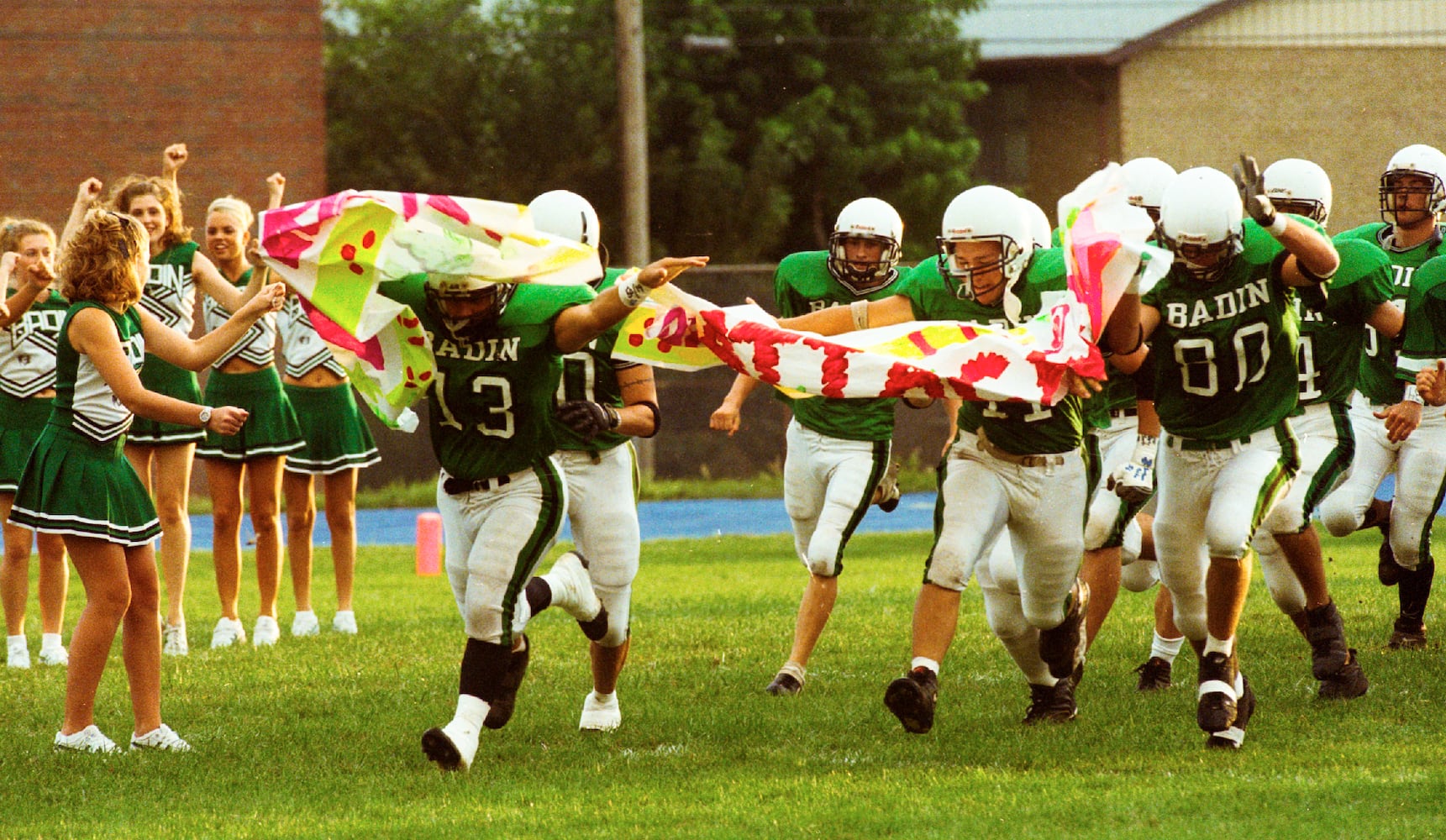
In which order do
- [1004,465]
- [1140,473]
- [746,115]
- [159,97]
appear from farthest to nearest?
[746,115] < [159,97] < [1140,473] < [1004,465]

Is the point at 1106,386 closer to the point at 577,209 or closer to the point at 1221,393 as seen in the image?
the point at 1221,393

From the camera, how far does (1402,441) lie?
25.2 ft

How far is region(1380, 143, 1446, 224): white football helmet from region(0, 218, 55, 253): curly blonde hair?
5906mm

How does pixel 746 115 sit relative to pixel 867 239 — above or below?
above

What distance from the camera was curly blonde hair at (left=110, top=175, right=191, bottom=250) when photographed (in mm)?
8281

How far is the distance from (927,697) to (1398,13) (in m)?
26.2

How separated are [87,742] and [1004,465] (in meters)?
3.39

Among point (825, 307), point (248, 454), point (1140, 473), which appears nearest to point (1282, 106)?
point (825, 307)

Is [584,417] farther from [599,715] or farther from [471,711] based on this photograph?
[599,715]

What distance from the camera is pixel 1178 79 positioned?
3088cm

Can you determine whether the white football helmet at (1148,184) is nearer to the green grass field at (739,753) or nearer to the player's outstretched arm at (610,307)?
the green grass field at (739,753)

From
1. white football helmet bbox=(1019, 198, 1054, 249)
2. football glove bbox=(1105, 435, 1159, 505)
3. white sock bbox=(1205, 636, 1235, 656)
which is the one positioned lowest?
white sock bbox=(1205, 636, 1235, 656)

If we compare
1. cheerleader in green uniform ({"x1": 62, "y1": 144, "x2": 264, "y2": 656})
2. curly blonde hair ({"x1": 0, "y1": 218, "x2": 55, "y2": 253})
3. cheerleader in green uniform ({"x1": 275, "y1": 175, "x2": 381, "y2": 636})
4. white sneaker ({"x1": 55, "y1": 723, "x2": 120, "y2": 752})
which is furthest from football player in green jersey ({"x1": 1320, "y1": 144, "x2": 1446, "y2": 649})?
curly blonde hair ({"x1": 0, "y1": 218, "x2": 55, "y2": 253})

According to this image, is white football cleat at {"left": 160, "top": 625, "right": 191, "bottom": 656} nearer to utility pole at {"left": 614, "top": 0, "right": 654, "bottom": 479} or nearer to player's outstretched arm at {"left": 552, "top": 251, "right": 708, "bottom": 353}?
player's outstretched arm at {"left": 552, "top": 251, "right": 708, "bottom": 353}
